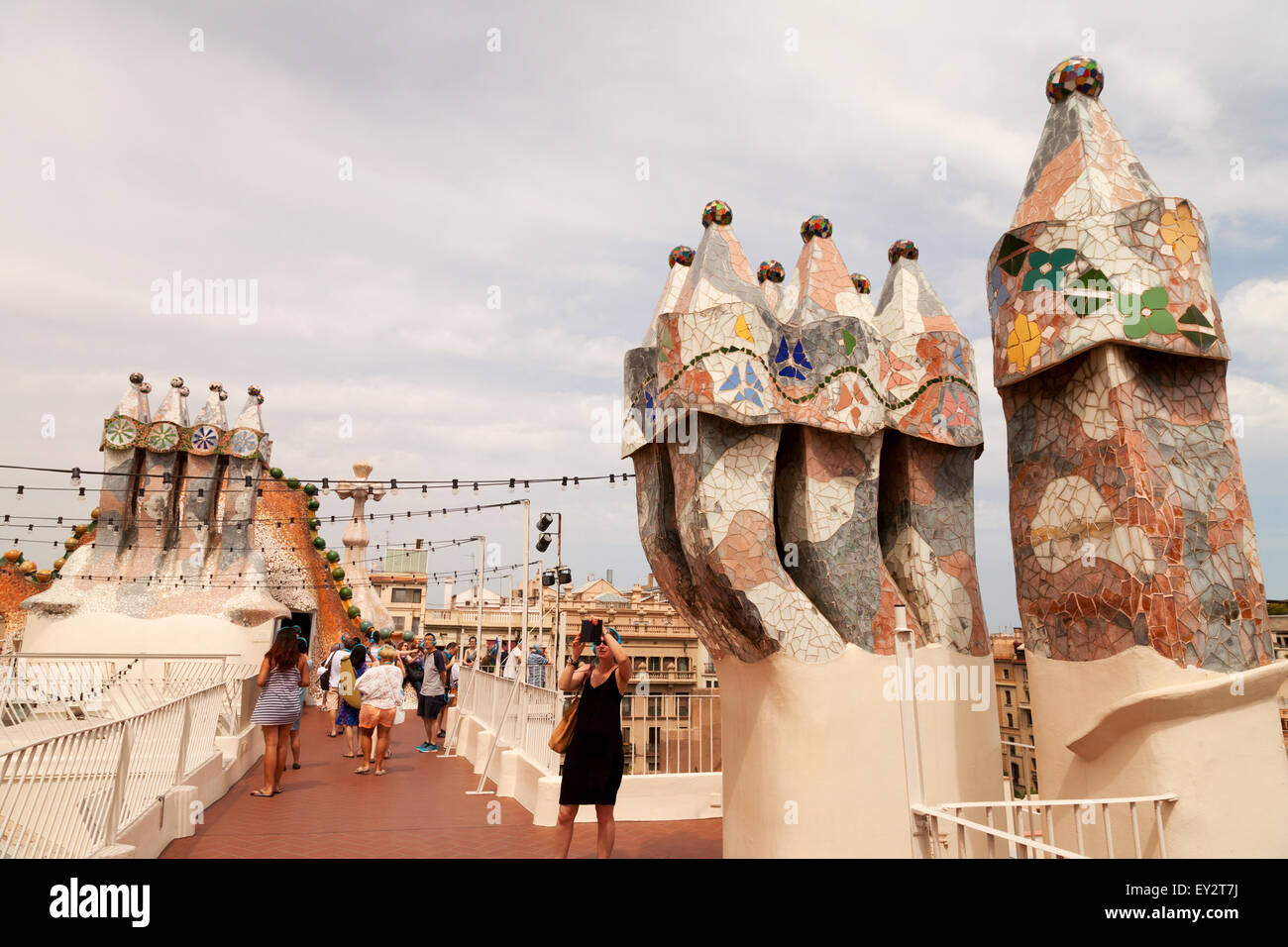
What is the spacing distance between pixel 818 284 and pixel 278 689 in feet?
21.1

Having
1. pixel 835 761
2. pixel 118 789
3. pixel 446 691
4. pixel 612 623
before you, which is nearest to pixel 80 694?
pixel 118 789

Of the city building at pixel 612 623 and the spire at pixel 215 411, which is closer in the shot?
the spire at pixel 215 411

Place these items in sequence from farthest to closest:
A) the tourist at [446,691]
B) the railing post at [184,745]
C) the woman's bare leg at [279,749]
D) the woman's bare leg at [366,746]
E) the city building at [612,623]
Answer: the city building at [612,623], the tourist at [446,691], the woman's bare leg at [366,746], the woman's bare leg at [279,749], the railing post at [184,745]

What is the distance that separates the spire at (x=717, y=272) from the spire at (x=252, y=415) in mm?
17144

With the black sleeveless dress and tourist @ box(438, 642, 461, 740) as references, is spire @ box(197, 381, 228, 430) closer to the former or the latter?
tourist @ box(438, 642, 461, 740)

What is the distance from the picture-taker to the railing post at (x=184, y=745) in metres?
7.14

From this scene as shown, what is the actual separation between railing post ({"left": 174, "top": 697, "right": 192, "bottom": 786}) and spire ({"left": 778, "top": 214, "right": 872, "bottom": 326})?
611 centimetres

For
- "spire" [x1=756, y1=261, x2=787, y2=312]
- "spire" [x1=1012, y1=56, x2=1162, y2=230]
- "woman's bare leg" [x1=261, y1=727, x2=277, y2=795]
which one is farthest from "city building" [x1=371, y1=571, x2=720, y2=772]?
"spire" [x1=1012, y1=56, x2=1162, y2=230]

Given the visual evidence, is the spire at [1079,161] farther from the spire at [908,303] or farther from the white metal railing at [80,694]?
the white metal railing at [80,694]

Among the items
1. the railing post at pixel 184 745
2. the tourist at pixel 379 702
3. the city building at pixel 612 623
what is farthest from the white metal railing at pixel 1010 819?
the city building at pixel 612 623

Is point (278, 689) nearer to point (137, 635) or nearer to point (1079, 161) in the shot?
point (1079, 161)

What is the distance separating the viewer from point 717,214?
22.7 ft

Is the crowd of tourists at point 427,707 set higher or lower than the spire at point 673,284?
lower
